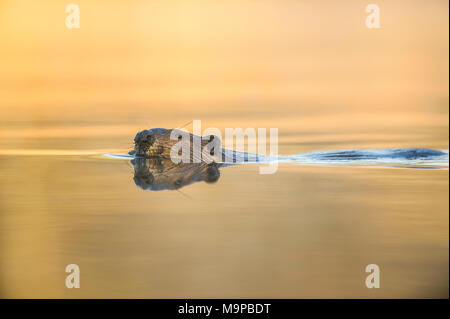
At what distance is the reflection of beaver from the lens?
597 centimetres

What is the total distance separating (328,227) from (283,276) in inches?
38.4

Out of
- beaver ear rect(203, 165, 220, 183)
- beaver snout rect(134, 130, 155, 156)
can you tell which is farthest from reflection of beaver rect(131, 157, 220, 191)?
beaver snout rect(134, 130, 155, 156)

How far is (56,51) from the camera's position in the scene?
16.5m

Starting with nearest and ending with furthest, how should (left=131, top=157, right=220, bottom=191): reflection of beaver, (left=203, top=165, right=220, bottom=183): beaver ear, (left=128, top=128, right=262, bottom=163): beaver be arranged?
(left=131, top=157, right=220, bottom=191): reflection of beaver, (left=203, top=165, right=220, bottom=183): beaver ear, (left=128, top=128, right=262, bottom=163): beaver

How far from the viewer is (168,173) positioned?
6.45 metres

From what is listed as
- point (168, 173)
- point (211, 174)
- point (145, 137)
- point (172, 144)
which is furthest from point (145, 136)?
point (211, 174)

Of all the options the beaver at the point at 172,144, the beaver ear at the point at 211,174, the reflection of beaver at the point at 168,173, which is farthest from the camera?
the beaver at the point at 172,144

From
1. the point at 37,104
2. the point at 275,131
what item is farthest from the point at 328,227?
the point at 37,104

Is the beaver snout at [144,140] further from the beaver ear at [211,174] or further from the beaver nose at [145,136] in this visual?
the beaver ear at [211,174]

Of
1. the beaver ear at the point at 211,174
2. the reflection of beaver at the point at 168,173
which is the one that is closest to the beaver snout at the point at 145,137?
the reflection of beaver at the point at 168,173

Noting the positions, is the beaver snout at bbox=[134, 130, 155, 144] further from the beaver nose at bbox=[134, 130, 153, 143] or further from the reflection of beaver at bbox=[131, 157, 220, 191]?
the reflection of beaver at bbox=[131, 157, 220, 191]

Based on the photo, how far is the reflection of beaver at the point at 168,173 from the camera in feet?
19.6

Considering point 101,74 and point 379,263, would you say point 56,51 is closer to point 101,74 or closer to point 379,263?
point 101,74

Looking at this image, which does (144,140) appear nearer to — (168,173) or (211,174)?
(168,173)
